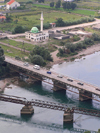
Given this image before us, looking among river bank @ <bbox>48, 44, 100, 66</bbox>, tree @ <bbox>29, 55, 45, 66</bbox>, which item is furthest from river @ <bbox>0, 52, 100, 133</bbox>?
river bank @ <bbox>48, 44, 100, 66</bbox>

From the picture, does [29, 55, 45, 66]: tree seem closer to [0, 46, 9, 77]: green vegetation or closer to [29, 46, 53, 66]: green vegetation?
[29, 46, 53, 66]: green vegetation

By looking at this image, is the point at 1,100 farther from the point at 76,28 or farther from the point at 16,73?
the point at 76,28

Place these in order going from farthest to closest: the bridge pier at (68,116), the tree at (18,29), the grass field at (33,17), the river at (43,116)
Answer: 1. the grass field at (33,17)
2. the tree at (18,29)
3. the bridge pier at (68,116)
4. the river at (43,116)

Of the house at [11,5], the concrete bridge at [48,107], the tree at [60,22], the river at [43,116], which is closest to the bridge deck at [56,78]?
the river at [43,116]

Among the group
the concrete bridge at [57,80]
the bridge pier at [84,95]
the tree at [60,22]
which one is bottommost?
the bridge pier at [84,95]

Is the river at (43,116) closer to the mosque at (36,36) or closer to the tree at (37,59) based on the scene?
the tree at (37,59)
